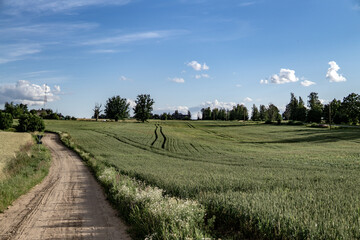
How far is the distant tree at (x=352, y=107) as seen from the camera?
93.6 metres

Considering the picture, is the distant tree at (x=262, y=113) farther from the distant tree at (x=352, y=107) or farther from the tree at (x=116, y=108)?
the tree at (x=116, y=108)

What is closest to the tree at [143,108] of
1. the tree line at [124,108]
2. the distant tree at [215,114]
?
the tree line at [124,108]

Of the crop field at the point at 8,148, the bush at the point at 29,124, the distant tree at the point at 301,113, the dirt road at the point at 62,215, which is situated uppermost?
the distant tree at the point at 301,113

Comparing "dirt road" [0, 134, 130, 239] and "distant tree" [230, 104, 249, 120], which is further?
"distant tree" [230, 104, 249, 120]

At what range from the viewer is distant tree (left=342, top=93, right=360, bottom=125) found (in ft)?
307

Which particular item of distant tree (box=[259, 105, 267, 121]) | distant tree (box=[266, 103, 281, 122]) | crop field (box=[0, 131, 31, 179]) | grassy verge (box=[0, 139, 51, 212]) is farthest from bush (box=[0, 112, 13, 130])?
distant tree (box=[266, 103, 281, 122])

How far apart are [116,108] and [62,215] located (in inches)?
4710

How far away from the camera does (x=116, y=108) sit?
126938mm

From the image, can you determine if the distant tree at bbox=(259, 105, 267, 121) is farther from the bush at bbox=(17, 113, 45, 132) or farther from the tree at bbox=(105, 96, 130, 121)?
the bush at bbox=(17, 113, 45, 132)

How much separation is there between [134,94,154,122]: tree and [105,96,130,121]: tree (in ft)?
43.1

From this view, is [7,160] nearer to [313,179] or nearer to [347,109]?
[313,179]

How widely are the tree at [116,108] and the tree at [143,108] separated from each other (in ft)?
43.1

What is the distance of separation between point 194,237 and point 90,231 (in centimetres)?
412

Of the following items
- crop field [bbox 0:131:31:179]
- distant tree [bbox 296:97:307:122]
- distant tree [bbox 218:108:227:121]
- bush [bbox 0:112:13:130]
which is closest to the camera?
crop field [bbox 0:131:31:179]
